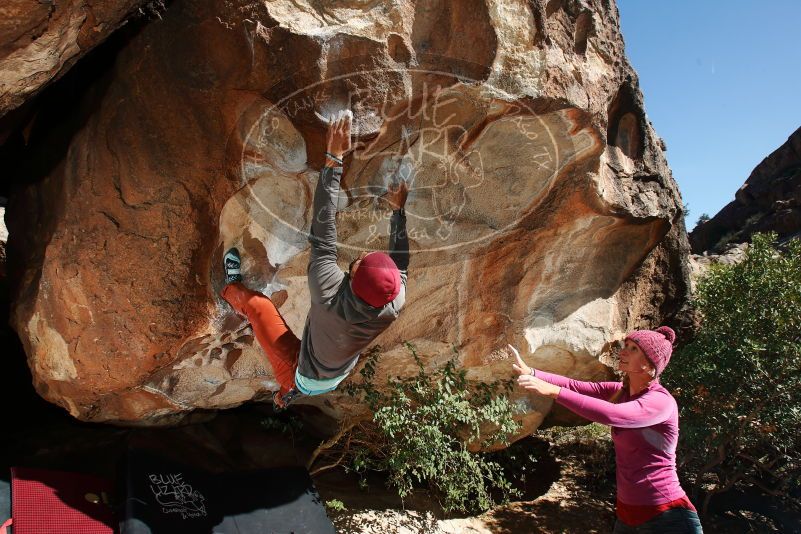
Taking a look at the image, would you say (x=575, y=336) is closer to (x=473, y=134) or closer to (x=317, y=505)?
(x=473, y=134)

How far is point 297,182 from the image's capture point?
360cm

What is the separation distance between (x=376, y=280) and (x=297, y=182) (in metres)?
1.14

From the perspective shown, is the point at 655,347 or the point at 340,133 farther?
the point at 340,133

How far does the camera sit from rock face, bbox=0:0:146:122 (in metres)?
2.63

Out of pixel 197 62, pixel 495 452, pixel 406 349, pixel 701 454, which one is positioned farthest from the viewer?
pixel 495 452

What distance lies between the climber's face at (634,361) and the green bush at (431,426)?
1721mm

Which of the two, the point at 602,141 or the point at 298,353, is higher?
the point at 602,141

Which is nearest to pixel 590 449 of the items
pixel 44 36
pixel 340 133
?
pixel 340 133

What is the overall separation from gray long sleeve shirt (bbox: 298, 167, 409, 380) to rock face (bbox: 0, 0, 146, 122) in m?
1.45

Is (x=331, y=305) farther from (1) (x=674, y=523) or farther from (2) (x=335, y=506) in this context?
(2) (x=335, y=506)

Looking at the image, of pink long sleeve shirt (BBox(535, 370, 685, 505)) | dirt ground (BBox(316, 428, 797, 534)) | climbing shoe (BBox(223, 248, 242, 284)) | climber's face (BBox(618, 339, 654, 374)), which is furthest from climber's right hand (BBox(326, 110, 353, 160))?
dirt ground (BBox(316, 428, 797, 534))

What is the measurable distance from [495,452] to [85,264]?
440 centimetres

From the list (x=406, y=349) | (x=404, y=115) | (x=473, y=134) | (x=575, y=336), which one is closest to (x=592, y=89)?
(x=473, y=134)

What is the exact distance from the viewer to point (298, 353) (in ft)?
11.2
